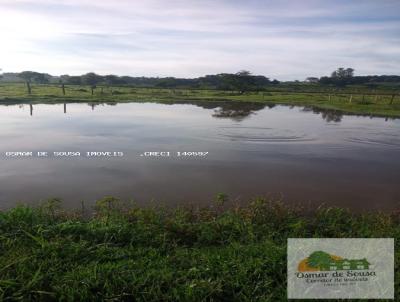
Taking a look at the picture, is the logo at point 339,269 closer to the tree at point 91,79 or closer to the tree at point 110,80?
the tree at point 91,79

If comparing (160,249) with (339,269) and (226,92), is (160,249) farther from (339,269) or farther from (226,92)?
(226,92)

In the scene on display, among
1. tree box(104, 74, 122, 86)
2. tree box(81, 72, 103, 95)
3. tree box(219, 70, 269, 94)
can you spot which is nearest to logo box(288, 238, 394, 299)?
tree box(219, 70, 269, 94)

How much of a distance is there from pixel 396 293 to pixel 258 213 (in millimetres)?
2757

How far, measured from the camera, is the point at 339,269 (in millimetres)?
4645

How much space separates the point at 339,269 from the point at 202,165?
6703 millimetres

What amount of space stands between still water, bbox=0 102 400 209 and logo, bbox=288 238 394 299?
9.09 feet

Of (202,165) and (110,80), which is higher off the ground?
(110,80)

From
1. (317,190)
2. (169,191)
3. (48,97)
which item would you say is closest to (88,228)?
(169,191)

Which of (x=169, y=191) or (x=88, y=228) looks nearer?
(x=88, y=228)

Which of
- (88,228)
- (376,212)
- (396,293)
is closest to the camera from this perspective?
(396,293)

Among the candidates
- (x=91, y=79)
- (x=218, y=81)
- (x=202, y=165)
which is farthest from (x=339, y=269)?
(x=91, y=79)

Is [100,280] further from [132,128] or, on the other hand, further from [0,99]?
[0,99]

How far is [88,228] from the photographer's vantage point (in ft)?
19.0

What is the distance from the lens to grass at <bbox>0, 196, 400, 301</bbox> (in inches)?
170
